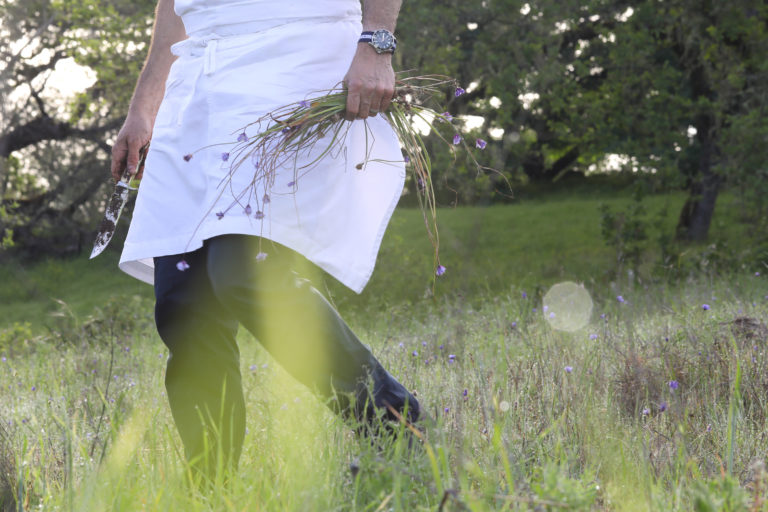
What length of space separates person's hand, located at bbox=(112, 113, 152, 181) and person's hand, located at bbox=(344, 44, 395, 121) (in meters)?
0.88

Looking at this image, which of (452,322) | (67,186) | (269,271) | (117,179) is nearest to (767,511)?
(269,271)

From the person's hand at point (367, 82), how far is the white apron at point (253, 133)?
160mm

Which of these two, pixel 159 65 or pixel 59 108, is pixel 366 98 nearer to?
pixel 159 65

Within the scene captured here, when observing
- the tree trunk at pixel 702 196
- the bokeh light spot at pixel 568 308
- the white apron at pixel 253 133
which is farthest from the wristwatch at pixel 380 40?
the tree trunk at pixel 702 196

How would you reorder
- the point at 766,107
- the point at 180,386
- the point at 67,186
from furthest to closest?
the point at 67,186
the point at 766,107
the point at 180,386

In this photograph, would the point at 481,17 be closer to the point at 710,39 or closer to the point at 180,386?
the point at 710,39

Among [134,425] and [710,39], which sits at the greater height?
[710,39]

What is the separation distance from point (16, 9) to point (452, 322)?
34.9 ft

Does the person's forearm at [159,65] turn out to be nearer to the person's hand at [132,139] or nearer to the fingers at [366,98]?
the person's hand at [132,139]

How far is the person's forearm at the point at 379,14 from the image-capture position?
2119 mm

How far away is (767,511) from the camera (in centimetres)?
150

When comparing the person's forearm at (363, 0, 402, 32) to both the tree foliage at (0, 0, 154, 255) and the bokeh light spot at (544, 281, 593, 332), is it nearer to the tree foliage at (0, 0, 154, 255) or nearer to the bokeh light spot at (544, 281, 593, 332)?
the bokeh light spot at (544, 281, 593, 332)

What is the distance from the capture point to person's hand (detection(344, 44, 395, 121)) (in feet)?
6.55

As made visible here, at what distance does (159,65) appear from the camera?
2.62 metres
